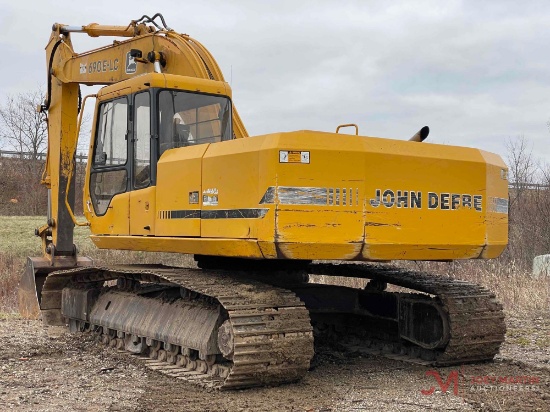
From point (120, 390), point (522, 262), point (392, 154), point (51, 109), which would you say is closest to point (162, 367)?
point (120, 390)

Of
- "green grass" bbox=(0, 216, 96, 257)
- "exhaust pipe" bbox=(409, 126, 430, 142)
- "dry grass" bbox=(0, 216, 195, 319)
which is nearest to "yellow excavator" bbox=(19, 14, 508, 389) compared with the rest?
"exhaust pipe" bbox=(409, 126, 430, 142)

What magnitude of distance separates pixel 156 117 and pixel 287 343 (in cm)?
270

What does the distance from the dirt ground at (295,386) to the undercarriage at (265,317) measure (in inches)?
8.8

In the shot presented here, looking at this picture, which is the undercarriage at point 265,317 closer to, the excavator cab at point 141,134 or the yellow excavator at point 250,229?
the yellow excavator at point 250,229

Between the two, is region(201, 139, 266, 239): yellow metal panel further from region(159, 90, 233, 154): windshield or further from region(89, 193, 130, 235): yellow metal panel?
region(89, 193, 130, 235): yellow metal panel

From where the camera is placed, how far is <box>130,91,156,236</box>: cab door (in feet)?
25.0

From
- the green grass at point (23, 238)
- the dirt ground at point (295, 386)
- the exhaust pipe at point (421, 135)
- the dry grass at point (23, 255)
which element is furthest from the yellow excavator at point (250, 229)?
the green grass at point (23, 238)

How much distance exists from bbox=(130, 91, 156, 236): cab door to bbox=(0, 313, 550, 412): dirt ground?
142 centimetres

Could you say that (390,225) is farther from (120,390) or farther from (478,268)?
(478,268)

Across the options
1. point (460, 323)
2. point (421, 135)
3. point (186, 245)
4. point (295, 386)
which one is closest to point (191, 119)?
point (186, 245)

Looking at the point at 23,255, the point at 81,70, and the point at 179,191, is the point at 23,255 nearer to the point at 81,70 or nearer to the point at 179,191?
the point at 81,70

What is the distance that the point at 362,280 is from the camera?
48.1ft

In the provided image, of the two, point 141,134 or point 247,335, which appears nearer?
point 247,335

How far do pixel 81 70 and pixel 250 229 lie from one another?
4.93m
